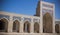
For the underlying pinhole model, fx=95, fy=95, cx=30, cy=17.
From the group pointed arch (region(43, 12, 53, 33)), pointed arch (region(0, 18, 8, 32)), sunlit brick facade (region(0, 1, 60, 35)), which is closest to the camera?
sunlit brick facade (region(0, 1, 60, 35))

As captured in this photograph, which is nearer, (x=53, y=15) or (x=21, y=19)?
(x=21, y=19)

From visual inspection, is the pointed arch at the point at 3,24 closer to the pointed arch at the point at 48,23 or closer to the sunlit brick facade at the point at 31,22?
the sunlit brick facade at the point at 31,22

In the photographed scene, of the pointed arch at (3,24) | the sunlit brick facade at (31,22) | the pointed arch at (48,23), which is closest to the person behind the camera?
the sunlit brick facade at (31,22)

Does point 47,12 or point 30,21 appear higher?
point 47,12

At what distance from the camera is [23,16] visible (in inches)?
218

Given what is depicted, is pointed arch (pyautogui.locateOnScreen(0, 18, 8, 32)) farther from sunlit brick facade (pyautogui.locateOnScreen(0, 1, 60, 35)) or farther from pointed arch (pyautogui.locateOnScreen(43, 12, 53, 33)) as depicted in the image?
pointed arch (pyautogui.locateOnScreen(43, 12, 53, 33))

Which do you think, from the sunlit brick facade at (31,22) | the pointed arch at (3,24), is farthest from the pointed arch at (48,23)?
the pointed arch at (3,24)

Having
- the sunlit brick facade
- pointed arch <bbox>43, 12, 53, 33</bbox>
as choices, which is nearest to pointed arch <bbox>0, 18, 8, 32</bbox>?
the sunlit brick facade

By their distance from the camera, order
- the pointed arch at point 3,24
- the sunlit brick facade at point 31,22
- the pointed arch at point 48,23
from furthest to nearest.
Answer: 1. the pointed arch at point 48,23
2. the pointed arch at point 3,24
3. the sunlit brick facade at point 31,22

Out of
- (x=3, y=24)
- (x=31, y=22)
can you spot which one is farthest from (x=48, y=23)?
(x=3, y=24)

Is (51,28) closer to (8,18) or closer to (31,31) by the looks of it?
(31,31)

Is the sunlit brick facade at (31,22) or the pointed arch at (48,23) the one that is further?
the pointed arch at (48,23)

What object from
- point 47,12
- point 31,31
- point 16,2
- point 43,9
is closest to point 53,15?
point 47,12

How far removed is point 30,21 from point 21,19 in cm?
62
